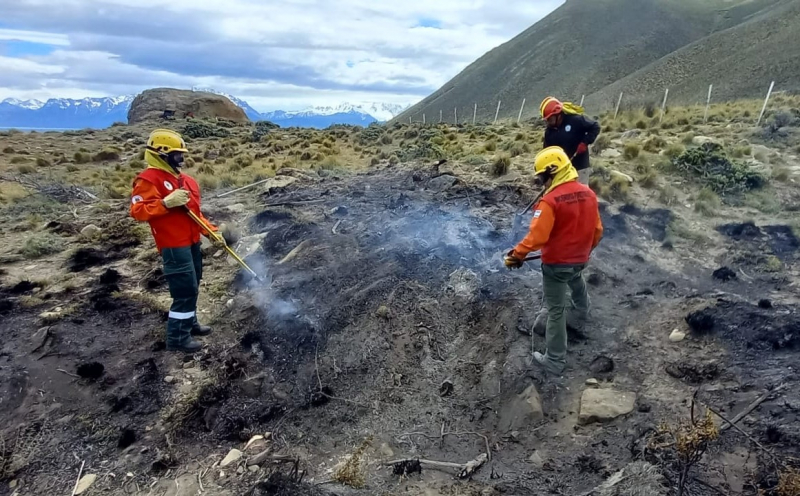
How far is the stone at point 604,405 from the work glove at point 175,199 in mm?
4146

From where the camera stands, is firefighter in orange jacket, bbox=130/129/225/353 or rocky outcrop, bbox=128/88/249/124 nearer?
Answer: firefighter in orange jacket, bbox=130/129/225/353

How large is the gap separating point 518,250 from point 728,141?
10414 mm

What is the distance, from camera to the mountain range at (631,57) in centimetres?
4724

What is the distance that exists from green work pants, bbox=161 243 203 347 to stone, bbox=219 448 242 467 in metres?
1.81

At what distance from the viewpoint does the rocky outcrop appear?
3164 centimetres

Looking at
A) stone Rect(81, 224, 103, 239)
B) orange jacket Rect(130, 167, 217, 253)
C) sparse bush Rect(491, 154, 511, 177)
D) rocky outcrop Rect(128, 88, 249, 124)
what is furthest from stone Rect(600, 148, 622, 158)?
rocky outcrop Rect(128, 88, 249, 124)

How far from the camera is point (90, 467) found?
4.31m

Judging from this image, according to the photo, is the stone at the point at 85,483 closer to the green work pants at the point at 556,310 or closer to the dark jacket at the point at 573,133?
the green work pants at the point at 556,310

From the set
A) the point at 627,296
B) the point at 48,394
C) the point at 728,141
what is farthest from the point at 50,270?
the point at 728,141

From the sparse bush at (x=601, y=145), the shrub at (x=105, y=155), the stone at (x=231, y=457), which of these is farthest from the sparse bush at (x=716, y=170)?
the shrub at (x=105, y=155)

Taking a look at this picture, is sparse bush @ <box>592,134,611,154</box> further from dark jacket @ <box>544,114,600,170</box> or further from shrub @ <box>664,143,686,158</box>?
dark jacket @ <box>544,114,600,170</box>

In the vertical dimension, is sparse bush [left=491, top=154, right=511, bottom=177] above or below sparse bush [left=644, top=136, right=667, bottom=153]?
below

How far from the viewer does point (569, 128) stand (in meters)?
6.14

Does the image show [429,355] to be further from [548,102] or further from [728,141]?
[728,141]
